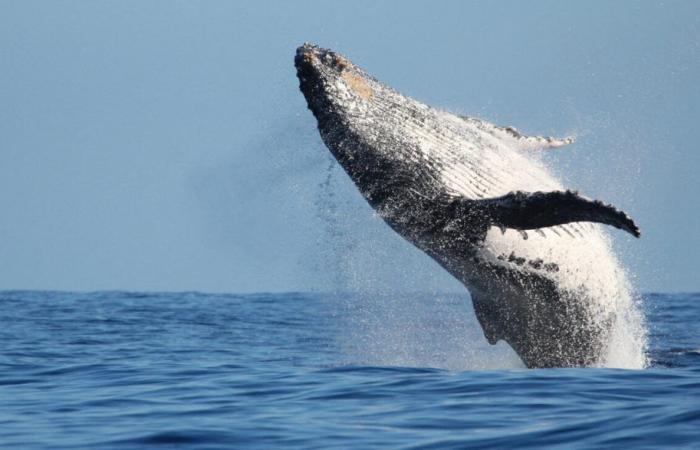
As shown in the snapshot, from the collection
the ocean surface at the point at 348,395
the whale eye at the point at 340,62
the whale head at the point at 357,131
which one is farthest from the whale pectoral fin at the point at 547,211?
the whale eye at the point at 340,62

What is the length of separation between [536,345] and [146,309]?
20886 mm

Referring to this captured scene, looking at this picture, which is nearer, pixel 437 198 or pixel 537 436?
pixel 537 436

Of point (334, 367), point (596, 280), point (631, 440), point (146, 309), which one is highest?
point (146, 309)

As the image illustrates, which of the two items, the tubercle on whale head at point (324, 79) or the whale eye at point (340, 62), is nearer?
the tubercle on whale head at point (324, 79)

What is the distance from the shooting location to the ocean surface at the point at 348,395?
8.73m

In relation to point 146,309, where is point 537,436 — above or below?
below

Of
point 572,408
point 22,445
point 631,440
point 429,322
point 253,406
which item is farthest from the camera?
point 429,322

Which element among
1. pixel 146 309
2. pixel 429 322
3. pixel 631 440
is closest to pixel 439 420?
pixel 631 440

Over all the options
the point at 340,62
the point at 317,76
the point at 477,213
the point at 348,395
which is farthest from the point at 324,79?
the point at 348,395

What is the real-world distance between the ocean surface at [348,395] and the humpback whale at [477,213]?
737 millimetres

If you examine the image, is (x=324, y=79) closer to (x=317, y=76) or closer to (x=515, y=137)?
(x=317, y=76)

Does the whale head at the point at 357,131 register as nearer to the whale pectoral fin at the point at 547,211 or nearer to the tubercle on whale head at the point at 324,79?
the tubercle on whale head at the point at 324,79

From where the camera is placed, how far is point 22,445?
8953 millimetres

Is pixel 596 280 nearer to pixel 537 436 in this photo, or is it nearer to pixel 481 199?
pixel 481 199
